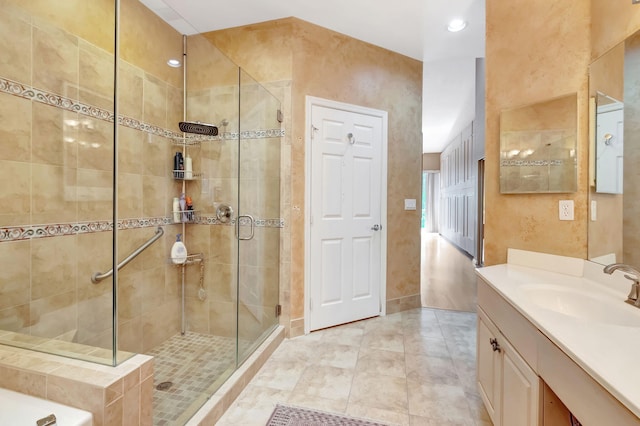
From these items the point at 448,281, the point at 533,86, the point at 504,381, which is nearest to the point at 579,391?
the point at 504,381

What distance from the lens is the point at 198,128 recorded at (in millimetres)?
2355

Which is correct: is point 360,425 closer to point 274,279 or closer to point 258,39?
point 274,279

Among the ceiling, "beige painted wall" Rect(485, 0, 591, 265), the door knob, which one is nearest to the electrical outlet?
"beige painted wall" Rect(485, 0, 591, 265)

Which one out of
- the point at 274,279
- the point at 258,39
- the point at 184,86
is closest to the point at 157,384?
the point at 274,279

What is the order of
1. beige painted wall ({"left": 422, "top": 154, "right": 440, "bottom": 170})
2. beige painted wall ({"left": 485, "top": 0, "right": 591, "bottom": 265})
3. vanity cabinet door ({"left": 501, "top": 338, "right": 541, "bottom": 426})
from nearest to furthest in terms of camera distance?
vanity cabinet door ({"left": 501, "top": 338, "right": 541, "bottom": 426}), beige painted wall ({"left": 485, "top": 0, "right": 591, "bottom": 265}), beige painted wall ({"left": 422, "top": 154, "right": 440, "bottom": 170})

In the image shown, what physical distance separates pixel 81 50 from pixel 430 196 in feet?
34.1

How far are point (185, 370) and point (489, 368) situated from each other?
71.3 inches

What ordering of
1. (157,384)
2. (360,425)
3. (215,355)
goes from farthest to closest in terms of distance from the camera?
(215,355)
(157,384)
(360,425)

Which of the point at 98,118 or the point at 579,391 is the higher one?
the point at 98,118

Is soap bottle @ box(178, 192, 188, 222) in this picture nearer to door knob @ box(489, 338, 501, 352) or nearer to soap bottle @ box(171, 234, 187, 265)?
soap bottle @ box(171, 234, 187, 265)

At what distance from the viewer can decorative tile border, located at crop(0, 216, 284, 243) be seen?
1.51m

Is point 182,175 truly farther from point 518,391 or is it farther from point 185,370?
point 518,391

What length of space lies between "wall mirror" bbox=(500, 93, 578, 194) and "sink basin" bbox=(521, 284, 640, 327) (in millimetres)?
650

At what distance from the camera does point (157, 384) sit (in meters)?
1.69
